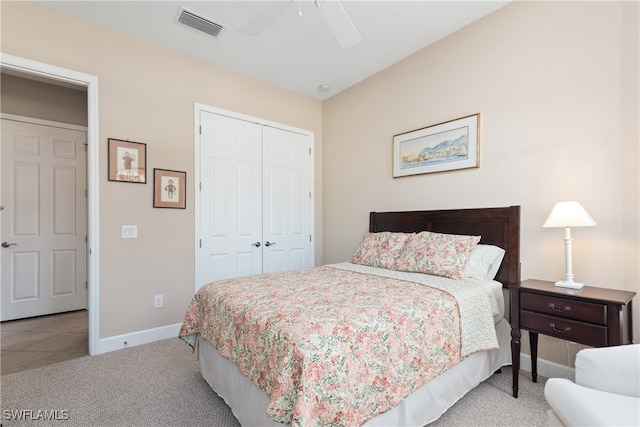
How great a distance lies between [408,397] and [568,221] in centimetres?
149

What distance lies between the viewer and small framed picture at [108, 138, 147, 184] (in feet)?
9.19

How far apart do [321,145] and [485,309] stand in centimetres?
315

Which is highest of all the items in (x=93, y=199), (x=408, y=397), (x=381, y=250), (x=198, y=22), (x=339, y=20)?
(x=198, y=22)

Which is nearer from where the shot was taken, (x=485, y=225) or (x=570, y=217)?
(x=570, y=217)

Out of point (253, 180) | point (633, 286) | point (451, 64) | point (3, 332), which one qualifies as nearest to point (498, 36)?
point (451, 64)

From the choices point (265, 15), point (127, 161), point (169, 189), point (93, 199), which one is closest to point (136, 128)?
point (127, 161)

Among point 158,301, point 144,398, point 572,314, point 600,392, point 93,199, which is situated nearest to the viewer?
point 600,392

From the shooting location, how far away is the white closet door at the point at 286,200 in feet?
12.7

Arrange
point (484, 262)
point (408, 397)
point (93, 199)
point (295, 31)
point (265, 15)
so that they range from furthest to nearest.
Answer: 1. point (295, 31)
2. point (93, 199)
3. point (484, 262)
4. point (265, 15)
5. point (408, 397)

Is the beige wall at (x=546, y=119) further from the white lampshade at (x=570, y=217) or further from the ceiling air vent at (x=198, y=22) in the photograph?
the ceiling air vent at (x=198, y=22)

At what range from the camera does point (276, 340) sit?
1.32m

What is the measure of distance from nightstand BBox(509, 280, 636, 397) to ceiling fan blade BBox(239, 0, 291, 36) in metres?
2.33

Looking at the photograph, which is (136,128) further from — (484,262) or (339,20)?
(484,262)

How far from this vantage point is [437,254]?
2.43 meters
